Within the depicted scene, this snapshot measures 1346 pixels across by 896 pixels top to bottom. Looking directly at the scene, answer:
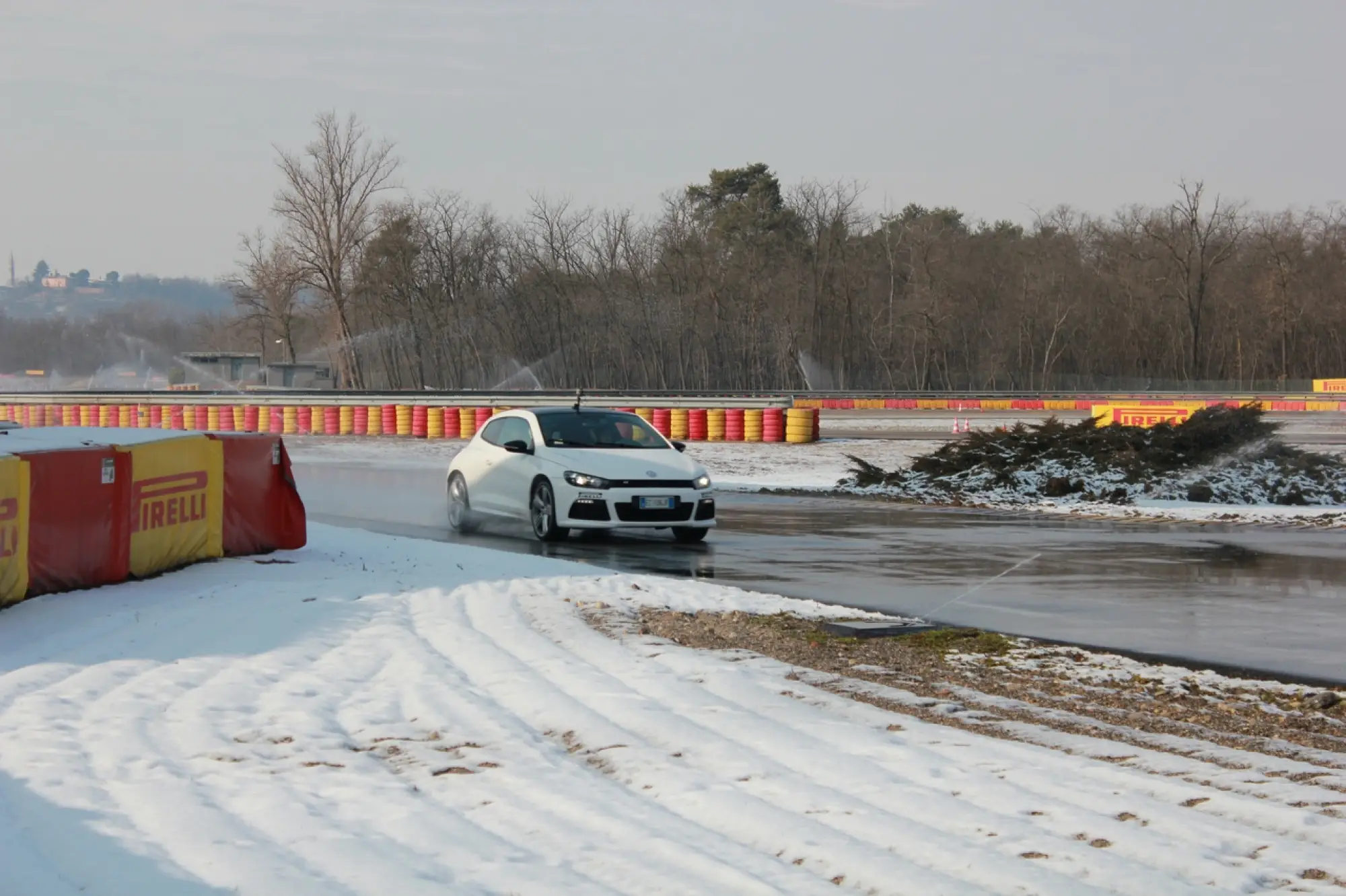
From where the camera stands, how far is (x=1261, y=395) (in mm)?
63344

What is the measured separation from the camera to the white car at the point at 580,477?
15906 millimetres

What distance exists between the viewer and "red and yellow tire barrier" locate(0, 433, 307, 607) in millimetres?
9992

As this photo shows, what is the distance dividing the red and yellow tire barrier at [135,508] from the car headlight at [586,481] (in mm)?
3178

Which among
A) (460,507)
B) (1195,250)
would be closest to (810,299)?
(1195,250)

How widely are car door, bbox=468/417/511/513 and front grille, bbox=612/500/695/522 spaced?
2062 mm

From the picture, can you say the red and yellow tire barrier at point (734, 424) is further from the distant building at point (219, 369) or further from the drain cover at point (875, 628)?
the distant building at point (219, 369)

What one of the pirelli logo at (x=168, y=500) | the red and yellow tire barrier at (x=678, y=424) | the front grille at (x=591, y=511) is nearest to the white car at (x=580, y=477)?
the front grille at (x=591, y=511)

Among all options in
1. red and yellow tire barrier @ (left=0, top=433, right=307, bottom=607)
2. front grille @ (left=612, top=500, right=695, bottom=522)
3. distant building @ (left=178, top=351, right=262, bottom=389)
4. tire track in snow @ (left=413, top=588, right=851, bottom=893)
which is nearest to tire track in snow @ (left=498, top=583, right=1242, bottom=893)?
tire track in snow @ (left=413, top=588, right=851, bottom=893)

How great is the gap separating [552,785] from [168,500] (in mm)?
7302

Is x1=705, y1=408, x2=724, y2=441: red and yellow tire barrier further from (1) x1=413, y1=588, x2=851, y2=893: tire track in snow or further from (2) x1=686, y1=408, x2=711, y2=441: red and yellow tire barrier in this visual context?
(1) x1=413, y1=588, x2=851, y2=893: tire track in snow

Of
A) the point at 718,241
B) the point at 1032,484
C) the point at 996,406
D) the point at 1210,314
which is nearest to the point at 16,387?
the point at 718,241

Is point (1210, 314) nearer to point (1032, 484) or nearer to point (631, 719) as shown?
point (1032, 484)

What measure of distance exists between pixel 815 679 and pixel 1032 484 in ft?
52.9

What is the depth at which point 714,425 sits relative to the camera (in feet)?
127
